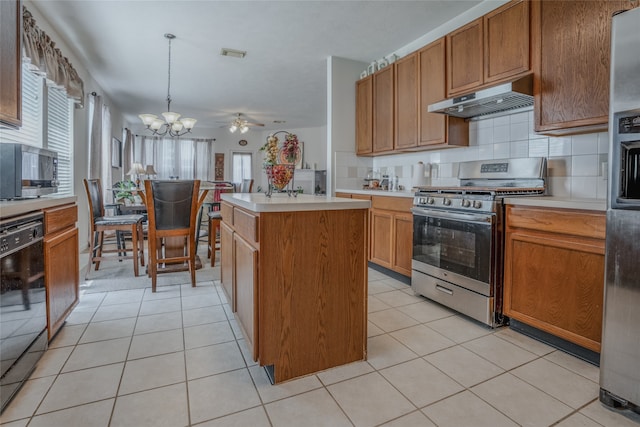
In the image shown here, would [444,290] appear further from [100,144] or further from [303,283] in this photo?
[100,144]

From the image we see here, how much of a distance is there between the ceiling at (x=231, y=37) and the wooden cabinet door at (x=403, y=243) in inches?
74.8

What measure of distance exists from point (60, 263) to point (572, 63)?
335 centimetres

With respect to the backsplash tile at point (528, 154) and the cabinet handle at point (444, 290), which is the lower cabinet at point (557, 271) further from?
the backsplash tile at point (528, 154)

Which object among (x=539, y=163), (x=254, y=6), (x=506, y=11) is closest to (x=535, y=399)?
(x=539, y=163)

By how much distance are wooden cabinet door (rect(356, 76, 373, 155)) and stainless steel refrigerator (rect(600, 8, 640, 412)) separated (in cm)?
268

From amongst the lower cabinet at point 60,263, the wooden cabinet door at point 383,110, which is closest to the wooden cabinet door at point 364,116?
the wooden cabinet door at point 383,110

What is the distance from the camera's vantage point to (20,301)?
149 centimetres

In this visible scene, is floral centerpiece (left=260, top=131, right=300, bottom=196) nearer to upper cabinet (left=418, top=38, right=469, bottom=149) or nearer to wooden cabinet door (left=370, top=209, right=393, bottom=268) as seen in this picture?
wooden cabinet door (left=370, top=209, right=393, bottom=268)

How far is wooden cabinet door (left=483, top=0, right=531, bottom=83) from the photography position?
7.72 feet

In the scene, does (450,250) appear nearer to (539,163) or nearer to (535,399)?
(539,163)

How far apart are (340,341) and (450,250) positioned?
121 cm

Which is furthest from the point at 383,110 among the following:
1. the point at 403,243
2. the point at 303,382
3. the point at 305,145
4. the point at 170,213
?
the point at 305,145

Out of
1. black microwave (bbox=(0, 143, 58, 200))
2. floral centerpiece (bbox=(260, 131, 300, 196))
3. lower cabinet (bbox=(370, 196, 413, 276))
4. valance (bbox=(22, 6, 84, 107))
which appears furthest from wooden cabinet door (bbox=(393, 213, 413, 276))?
valance (bbox=(22, 6, 84, 107))

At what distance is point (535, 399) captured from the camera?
4.83ft
